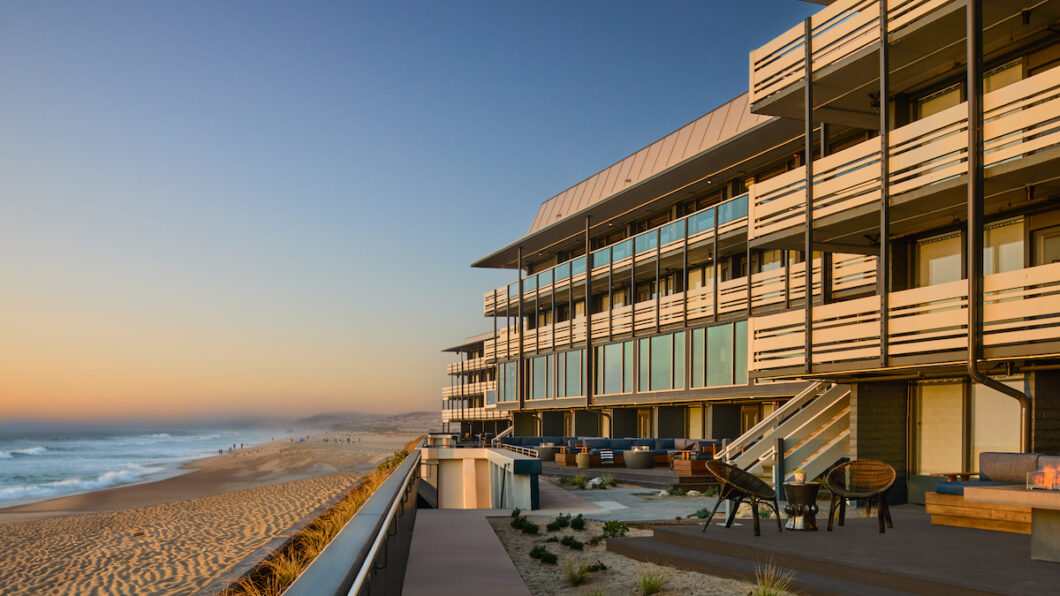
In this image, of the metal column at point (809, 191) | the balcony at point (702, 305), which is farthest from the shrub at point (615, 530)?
the balcony at point (702, 305)

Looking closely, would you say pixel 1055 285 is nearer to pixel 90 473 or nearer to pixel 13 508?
pixel 13 508

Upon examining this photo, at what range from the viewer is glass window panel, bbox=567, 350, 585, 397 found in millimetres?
40312

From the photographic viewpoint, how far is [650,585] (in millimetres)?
8227

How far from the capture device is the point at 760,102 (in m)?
19.1

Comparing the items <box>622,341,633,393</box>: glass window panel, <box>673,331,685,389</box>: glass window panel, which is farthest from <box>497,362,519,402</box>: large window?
<box>673,331,685,389</box>: glass window panel

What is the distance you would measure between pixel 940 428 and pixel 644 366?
740 inches

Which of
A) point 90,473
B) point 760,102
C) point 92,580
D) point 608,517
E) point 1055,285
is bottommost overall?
point 90,473

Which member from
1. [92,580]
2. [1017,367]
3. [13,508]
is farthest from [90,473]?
[1017,367]

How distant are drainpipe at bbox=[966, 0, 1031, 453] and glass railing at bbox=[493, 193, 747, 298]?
14.1m

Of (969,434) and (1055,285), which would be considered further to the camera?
(969,434)

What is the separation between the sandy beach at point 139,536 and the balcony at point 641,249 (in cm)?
1411

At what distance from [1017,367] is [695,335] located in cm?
1759

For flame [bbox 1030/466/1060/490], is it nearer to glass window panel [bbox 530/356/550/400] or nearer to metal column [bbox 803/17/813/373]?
metal column [bbox 803/17/813/373]

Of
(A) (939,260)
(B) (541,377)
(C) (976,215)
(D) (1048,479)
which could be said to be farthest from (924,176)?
(B) (541,377)
